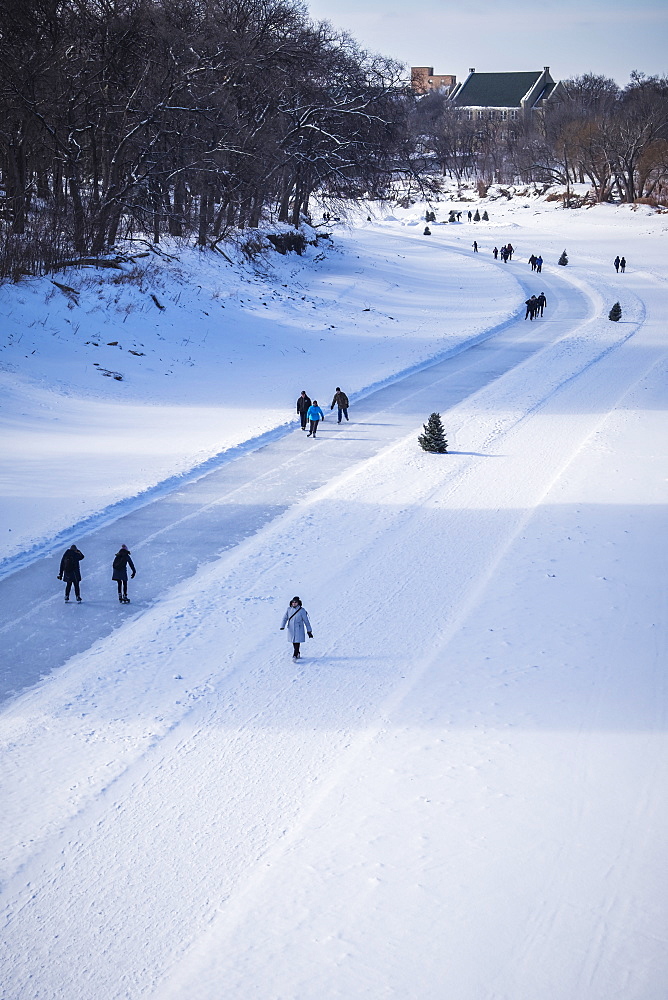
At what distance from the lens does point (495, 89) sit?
147 meters

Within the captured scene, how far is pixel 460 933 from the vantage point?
6.93 meters

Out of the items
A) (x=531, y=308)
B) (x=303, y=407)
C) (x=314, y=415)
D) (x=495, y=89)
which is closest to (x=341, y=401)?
(x=303, y=407)

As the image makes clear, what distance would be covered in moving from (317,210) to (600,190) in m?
30.1

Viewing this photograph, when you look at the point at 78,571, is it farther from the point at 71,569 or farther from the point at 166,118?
the point at 166,118

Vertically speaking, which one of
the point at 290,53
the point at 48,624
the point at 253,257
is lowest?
the point at 48,624

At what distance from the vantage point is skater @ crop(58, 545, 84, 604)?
12.2 m

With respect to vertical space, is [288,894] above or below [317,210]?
below

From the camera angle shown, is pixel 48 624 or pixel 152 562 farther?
pixel 152 562

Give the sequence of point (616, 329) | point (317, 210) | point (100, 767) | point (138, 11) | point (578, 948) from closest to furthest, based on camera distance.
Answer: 1. point (578, 948)
2. point (100, 767)
3. point (138, 11)
4. point (616, 329)
5. point (317, 210)

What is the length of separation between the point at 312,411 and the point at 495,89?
14447 cm

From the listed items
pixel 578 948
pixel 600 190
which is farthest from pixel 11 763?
pixel 600 190

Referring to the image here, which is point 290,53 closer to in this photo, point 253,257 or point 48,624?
point 253,257

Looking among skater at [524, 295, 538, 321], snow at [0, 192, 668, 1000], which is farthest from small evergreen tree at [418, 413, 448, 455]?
skater at [524, 295, 538, 321]

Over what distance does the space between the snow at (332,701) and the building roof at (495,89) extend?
137137mm
